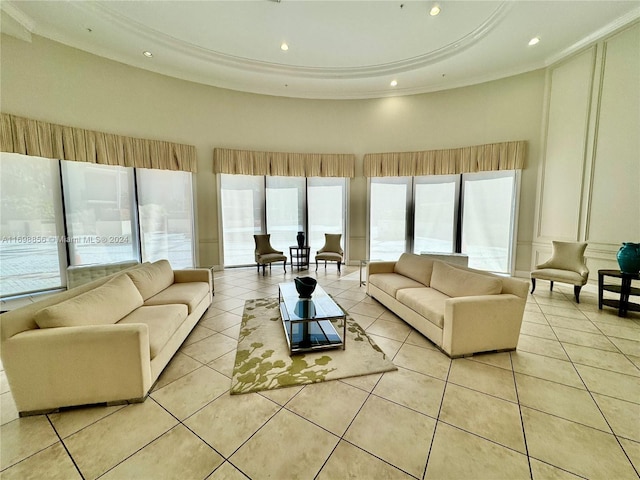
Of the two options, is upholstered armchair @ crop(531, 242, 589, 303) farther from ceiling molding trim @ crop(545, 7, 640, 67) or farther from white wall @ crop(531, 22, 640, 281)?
ceiling molding trim @ crop(545, 7, 640, 67)

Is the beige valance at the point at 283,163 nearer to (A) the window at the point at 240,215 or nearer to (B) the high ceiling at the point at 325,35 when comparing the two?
(A) the window at the point at 240,215

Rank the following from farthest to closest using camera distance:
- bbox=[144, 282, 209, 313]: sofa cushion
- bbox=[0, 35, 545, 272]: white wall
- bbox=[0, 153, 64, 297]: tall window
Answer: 1. bbox=[0, 35, 545, 272]: white wall
2. bbox=[0, 153, 64, 297]: tall window
3. bbox=[144, 282, 209, 313]: sofa cushion

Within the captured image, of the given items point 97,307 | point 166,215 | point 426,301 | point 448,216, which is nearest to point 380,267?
point 426,301

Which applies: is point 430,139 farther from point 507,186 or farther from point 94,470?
point 94,470

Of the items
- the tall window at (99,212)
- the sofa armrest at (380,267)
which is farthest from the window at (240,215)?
the sofa armrest at (380,267)

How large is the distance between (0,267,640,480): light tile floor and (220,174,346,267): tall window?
149 inches

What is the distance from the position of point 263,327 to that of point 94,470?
1.72m

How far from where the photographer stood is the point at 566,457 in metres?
1.40

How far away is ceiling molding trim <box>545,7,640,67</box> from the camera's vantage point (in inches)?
141

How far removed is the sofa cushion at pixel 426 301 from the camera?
2473 mm

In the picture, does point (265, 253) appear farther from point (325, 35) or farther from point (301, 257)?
point (325, 35)

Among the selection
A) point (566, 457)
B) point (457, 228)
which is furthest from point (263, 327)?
point (457, 228)
